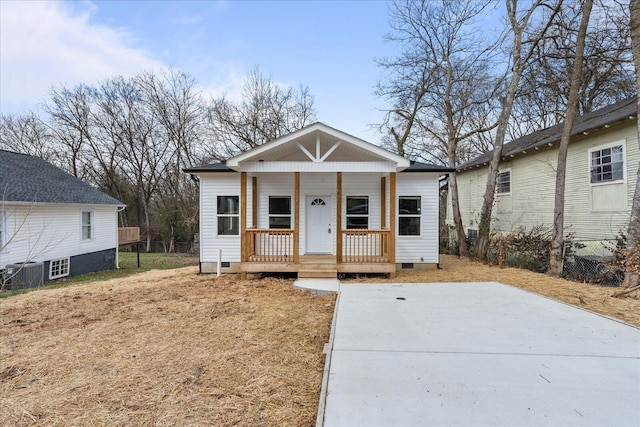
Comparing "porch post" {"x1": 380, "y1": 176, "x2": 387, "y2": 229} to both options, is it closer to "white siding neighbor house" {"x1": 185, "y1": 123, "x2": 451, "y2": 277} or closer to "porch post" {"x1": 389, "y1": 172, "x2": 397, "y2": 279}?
"white siding neighbor house" {"x1": 185, "y1": 123, "x2": 451, "y2": 277}

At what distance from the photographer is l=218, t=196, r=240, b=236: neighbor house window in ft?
31.5

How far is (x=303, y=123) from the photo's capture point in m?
23.1

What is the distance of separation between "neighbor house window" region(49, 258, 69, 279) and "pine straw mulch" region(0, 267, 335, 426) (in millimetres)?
7288

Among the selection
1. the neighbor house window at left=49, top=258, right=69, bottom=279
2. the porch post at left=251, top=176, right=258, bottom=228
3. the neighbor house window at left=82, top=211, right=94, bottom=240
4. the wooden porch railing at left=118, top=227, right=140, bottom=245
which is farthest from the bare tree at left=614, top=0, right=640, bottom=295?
the wooden porch railing at left=118, top=227, right=140, bottom=245

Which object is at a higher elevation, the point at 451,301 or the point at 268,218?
the point at 268,218

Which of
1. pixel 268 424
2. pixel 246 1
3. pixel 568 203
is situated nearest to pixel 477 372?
pixel 268 424

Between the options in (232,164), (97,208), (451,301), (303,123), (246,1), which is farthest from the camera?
(303,123)

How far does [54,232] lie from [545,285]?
16845mm

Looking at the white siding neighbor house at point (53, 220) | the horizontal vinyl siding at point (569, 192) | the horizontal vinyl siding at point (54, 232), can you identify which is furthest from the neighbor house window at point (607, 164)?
the white siding neighbor house at point (53, 220)

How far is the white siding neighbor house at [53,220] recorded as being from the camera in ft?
35.2

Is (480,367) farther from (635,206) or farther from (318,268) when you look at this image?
(635,206)

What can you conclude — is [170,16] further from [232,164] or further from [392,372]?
[392,372]

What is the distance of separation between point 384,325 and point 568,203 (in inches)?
384

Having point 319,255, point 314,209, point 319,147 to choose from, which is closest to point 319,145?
point 319,147
